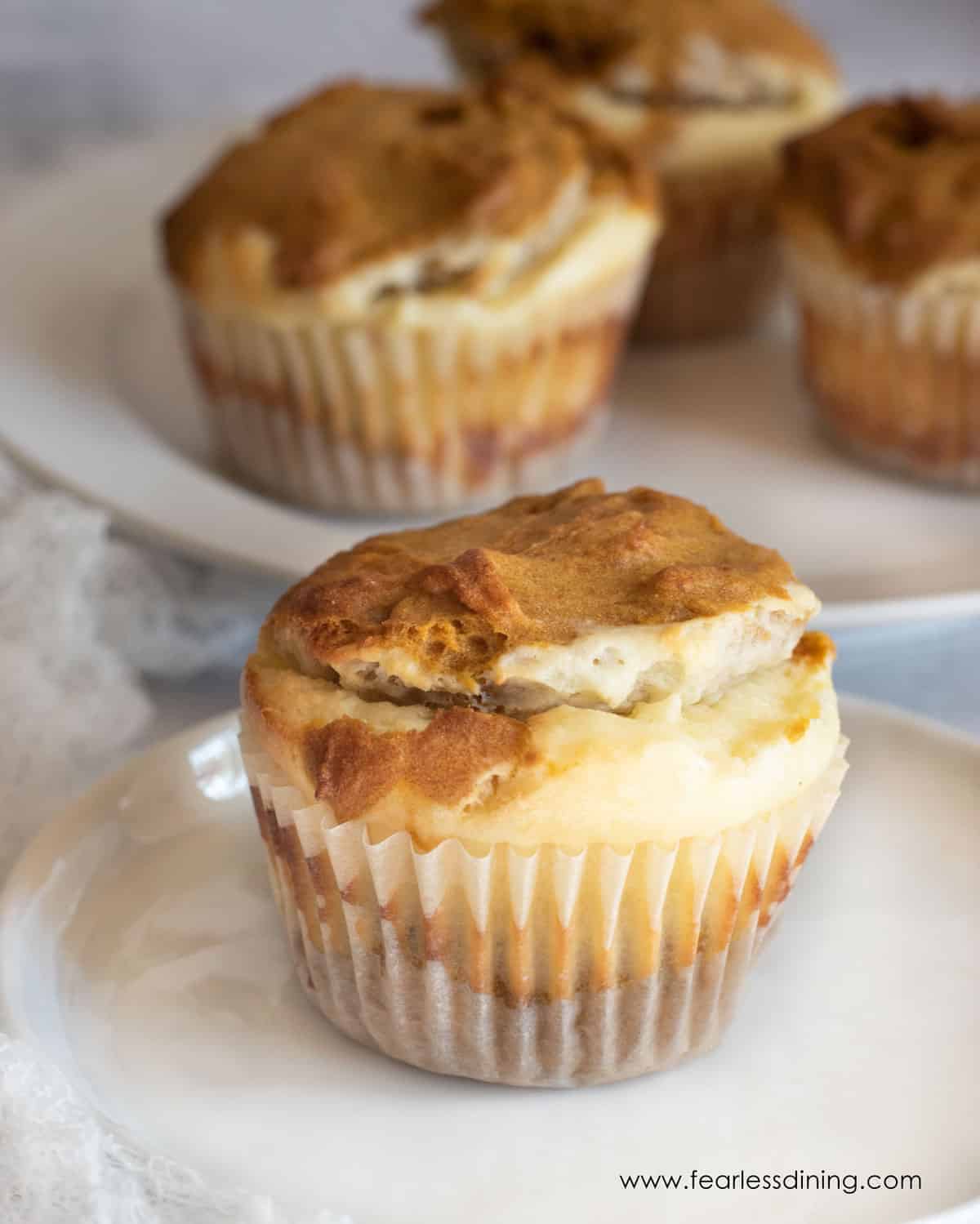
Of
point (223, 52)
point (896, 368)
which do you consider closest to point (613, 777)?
point (896, 368)

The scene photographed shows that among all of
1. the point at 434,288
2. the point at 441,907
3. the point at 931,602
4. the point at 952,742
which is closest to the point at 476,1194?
the point at 441,907

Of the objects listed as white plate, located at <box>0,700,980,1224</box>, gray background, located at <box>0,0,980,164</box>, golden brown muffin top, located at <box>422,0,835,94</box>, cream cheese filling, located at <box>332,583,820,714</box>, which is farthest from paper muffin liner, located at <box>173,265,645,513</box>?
gray background, located at <box>0,0,980,164</box>

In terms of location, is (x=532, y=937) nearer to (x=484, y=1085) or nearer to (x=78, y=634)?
(x=484, y=1085)

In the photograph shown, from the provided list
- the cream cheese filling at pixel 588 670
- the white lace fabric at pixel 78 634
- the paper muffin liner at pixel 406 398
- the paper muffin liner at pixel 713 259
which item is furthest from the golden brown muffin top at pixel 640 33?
the cream cheese filling at pixel 588 670

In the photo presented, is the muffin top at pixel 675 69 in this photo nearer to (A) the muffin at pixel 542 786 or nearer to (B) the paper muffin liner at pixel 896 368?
(B) the paper muffin liner at pixel 896 368

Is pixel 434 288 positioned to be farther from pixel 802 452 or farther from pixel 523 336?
pixel 802 452
